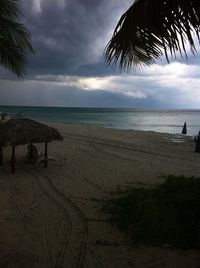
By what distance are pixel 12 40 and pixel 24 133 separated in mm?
2608

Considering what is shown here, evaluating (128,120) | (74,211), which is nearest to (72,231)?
(74,211)

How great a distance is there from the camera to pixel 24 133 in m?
10.3

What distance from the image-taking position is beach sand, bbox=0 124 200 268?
16.8 ft

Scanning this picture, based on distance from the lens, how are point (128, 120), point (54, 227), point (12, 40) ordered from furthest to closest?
1. point (128, 120)
2. point (12, 40)
3. point (54, 227)

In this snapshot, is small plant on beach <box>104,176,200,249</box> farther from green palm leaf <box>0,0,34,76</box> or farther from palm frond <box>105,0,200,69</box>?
green palm leaf <box>0,0,34,76</box>

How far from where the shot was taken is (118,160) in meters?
14.0

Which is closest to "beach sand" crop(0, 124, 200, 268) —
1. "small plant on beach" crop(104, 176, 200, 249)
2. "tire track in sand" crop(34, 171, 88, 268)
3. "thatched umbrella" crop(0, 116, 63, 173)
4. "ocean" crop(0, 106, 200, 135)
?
"tire track in sand" crop(34, 171, 88, 268)

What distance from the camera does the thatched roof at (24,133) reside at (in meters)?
10.0

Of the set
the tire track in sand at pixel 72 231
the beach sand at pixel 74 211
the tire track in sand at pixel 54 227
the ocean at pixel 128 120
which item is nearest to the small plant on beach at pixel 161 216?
the beach sand at pixel 74 211

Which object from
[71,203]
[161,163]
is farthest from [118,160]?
[71,203]

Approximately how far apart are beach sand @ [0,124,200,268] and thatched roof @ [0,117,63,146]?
3.58ft

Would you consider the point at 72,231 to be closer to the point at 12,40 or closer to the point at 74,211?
the point at 74,211

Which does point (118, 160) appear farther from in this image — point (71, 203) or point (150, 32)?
point (150, 32)

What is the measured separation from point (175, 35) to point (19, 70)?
691 centimetres
